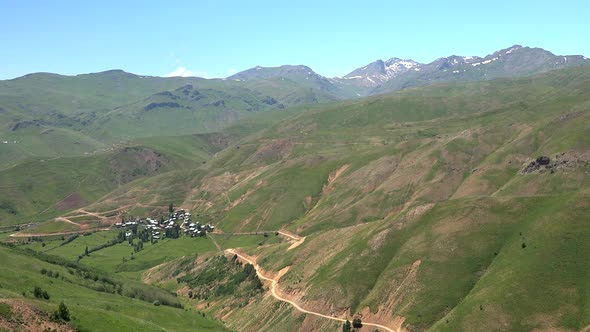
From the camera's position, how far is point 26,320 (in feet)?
316

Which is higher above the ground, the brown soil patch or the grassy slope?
the brown soil patch

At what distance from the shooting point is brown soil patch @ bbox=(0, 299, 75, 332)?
93.4 meters

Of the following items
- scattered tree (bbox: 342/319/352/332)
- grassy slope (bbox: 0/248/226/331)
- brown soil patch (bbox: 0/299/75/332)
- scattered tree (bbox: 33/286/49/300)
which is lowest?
scattered tree (bbox: 342/319/352/332)

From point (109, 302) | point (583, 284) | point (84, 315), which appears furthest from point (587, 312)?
point (109, 302)

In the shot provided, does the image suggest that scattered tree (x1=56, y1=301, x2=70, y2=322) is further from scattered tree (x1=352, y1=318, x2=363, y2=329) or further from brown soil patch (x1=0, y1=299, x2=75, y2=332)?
scattered tree (x1=352, y1=318, x2=363, y2=329)

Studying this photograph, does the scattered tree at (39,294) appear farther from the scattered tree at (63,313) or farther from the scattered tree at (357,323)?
the scattered tree at (357,323)

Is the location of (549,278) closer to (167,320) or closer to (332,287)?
(332,287)

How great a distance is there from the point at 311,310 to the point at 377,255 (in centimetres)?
2704

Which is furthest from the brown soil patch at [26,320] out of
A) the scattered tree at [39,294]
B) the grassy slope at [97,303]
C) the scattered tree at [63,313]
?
the scattered tree at [39,294]

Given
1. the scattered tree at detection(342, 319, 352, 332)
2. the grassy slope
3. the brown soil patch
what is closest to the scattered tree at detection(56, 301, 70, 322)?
the brown soil patch

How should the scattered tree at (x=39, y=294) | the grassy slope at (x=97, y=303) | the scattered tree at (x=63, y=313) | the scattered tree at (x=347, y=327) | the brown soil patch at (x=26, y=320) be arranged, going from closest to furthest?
the brown soil patch at (x=26, y=320) < the scattered tree at (x=63, y=313) < the grassy slope at (x=97, y=303) < the scattered tree at (x=39, y=294) < the scattered tree at (x=347, y=327)

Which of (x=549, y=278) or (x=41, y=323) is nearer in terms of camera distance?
(x=41, y=323)

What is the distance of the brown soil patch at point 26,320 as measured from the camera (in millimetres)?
93375

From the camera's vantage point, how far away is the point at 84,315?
112312 millimetres
